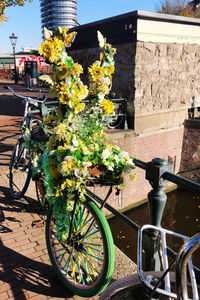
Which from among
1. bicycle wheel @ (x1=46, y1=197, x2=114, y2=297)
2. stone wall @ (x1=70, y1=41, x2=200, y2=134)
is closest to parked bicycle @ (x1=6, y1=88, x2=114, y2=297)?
bicycle wheel @ (x1=46, y1=197, x2=114, y2=297)

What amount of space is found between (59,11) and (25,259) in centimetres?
11449

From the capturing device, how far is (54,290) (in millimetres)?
2248

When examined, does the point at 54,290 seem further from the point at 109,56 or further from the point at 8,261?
the point at 109,56

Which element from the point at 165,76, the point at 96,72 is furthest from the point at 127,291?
the point at 165,76

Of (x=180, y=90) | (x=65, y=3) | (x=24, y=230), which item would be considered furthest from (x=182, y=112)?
(x=65, y=3)

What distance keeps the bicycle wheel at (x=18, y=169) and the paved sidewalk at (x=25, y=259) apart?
0.17 m

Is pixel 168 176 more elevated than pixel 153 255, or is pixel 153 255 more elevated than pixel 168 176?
pixel 168 176

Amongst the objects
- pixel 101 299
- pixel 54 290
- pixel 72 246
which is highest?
pixel 101 299

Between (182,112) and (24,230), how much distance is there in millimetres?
7694

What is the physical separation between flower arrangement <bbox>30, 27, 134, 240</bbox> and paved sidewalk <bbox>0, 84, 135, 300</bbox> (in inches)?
22.0

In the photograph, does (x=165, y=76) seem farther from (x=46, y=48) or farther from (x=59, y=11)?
(x=59, y=11)

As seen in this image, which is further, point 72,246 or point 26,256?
point 26,256

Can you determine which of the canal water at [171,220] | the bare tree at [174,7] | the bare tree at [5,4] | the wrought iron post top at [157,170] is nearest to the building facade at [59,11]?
the bare tree at [174,7]

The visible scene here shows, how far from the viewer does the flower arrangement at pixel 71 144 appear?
70.3 inches
